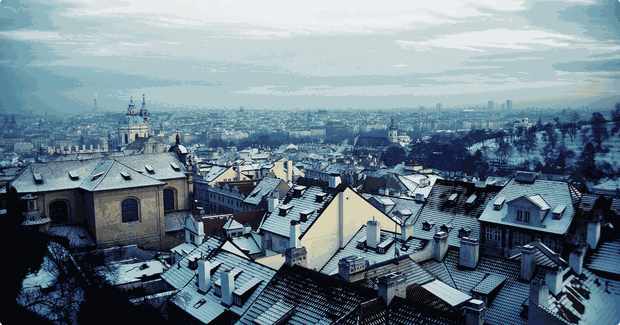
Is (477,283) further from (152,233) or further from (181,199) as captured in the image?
(181,199)

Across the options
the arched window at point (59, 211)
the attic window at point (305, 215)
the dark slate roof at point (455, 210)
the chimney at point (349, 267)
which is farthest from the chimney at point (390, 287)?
the arched window at point (59, 211)

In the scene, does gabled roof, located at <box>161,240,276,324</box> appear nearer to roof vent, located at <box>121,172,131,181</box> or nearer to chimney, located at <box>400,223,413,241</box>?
chimney, located at <box>400,223,413,241</box>

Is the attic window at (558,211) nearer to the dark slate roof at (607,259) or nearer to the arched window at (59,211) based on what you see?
the dark slate roof at (607,259)

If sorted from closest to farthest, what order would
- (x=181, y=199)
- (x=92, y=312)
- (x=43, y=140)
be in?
1. (x=92, y=312)
2. (x=181, y=199)
3. (x=43, y=140)

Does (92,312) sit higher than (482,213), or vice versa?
(482,213)

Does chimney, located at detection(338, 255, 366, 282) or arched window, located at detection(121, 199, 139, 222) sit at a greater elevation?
chimney, located at detection(338, 255, 366, 282)

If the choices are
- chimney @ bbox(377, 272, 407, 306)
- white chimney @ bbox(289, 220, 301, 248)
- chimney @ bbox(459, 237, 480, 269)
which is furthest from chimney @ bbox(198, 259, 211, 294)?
chimney @ bbox(459, 237, 480, 269)

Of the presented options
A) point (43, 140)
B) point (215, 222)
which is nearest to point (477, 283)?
point (215, 222)
